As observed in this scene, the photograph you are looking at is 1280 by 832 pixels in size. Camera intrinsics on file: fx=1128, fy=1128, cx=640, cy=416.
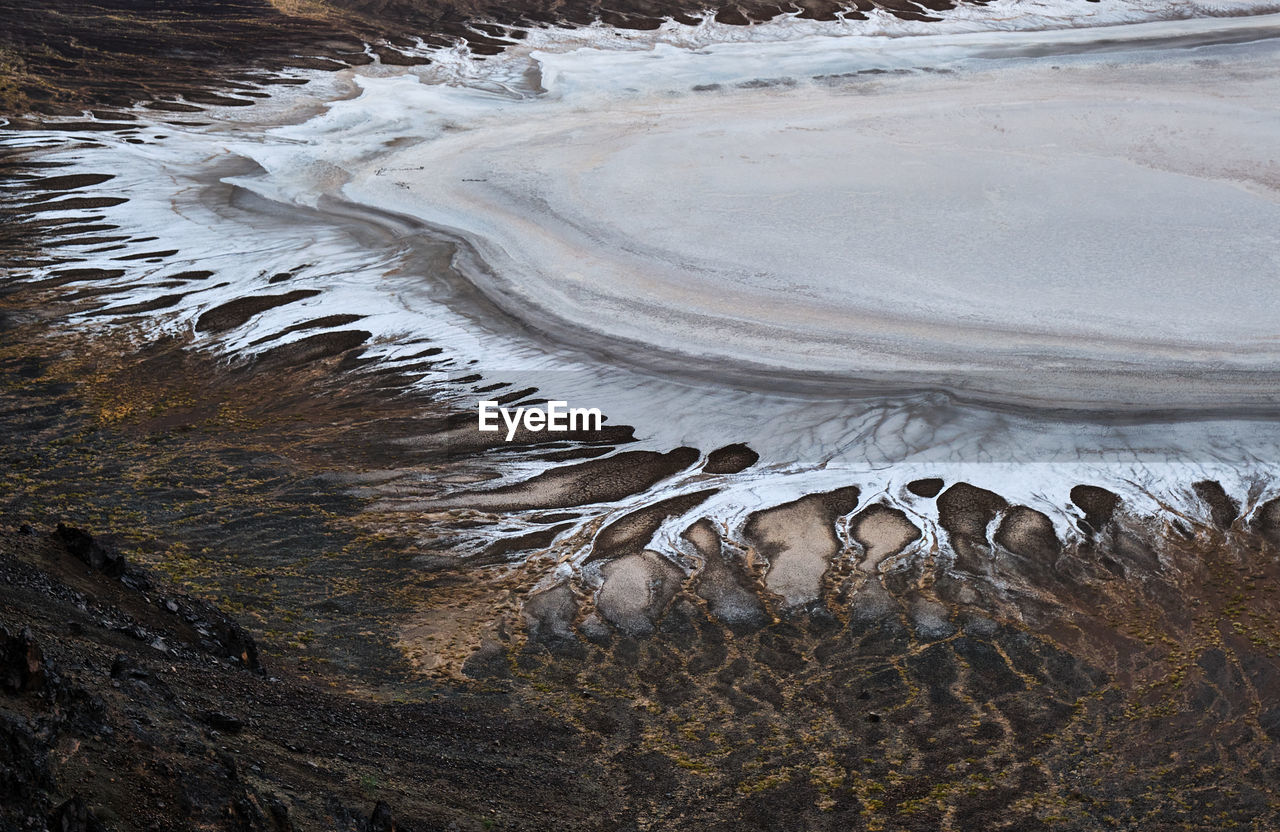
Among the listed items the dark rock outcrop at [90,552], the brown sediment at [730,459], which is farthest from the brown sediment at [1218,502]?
the dark rock outcrop at [90,552]

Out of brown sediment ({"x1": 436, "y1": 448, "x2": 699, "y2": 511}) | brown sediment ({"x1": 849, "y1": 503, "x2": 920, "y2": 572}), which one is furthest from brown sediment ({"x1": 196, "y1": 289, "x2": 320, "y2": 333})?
brown sediment ({"x1": 849, "y1": 503, "x2": 920, "y2": 572})

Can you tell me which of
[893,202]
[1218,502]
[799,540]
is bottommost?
[799,540]

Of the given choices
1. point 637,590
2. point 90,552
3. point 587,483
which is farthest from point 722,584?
point 90,552

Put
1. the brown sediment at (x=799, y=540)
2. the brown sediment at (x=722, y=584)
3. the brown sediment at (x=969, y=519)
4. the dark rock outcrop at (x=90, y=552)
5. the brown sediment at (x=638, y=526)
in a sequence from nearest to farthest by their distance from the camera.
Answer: the dark rock outcrop at (x=90, y=552)
the brown sediment at (x=722, y=584)
the brown sediment at (x=799, y=540)
the brown sediment at (x=969, y=519)
the brown sediment at (x=638, y=526)

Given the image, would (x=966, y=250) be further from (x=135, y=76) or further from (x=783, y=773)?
(x=135, y=76)

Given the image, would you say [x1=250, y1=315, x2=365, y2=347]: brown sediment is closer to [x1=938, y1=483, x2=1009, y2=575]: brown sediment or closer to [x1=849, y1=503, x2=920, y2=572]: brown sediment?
[x1=849, y1=503, x2=920, y2=572]: brown sediment

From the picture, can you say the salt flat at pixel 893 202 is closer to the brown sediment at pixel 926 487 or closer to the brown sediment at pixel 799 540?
the brown sediment at pixel 926 487

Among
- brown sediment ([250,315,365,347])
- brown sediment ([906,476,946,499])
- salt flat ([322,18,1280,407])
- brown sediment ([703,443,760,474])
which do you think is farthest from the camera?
brown sediment ([250,315,365,347])
